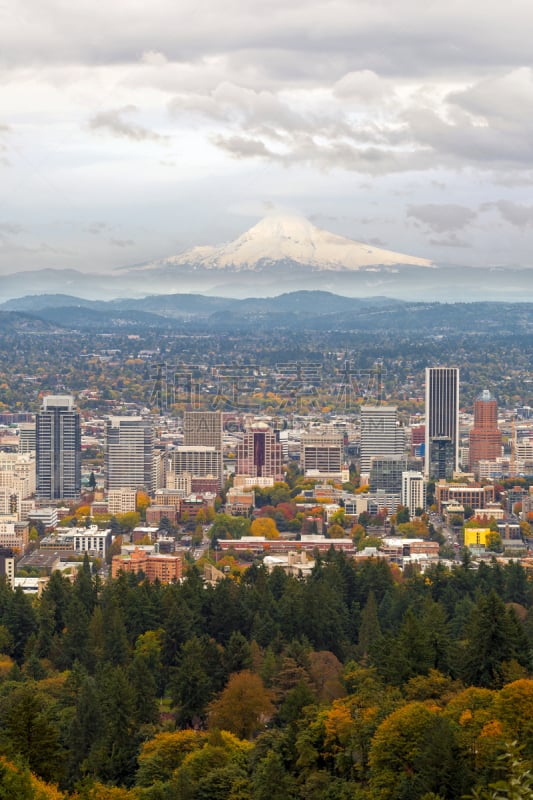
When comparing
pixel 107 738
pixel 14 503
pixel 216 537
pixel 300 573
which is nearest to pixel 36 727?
pixel 107 738

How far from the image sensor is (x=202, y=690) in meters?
25.5

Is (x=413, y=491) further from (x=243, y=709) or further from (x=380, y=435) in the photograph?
(x=243, y=709)

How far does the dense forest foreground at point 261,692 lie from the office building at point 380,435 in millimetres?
35115

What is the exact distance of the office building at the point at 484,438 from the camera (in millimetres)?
71750

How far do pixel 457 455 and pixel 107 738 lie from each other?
163 feet

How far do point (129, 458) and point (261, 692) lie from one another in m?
41.4

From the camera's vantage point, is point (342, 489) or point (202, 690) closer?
point (202, 690)

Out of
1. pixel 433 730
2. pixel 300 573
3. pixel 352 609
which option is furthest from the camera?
pixel 300 573

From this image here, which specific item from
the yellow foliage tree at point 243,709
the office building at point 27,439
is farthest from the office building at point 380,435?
the yellow foliage tree at point 243,709

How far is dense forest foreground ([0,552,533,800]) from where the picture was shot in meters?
19.4

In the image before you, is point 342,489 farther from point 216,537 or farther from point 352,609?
point 352,609

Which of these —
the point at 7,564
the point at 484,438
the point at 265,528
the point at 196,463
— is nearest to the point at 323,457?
the point at 196,463

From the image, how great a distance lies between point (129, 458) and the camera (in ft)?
215

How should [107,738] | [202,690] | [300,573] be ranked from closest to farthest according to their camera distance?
1. [107,738]
2. [202,690]
3. [300,573]
